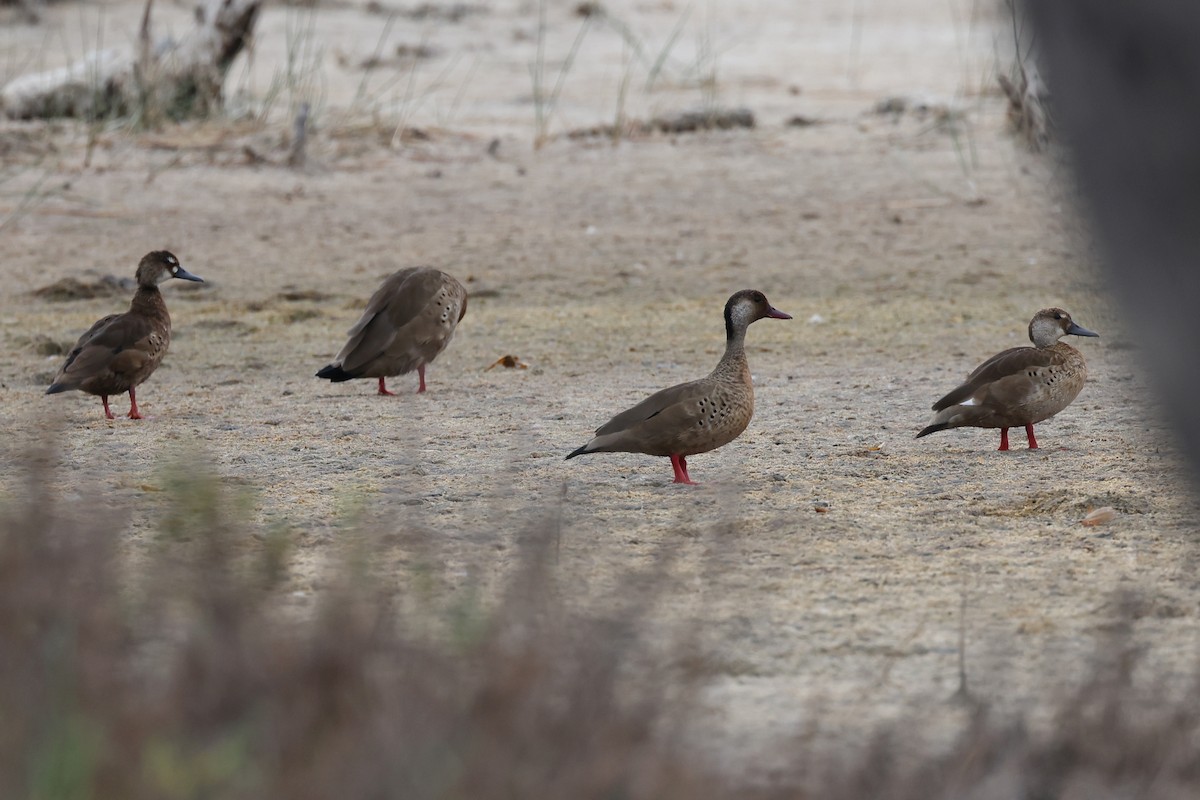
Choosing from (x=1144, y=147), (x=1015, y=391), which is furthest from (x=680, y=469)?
(x=1144, y=147)

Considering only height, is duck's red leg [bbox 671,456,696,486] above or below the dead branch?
below

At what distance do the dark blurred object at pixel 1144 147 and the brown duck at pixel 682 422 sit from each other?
3168 mm

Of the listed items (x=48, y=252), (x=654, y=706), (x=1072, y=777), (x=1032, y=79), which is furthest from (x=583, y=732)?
(x=1032, y=79)

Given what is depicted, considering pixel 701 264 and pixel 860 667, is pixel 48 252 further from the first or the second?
pixel 860 667

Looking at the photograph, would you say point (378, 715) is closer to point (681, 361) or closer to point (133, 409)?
point (133, 409)

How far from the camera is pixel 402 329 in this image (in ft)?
22.8

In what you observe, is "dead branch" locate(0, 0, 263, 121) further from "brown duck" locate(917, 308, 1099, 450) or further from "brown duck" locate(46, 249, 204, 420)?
"brown duck" locate(917, 308, 1099, 450)

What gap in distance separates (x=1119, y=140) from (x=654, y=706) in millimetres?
967

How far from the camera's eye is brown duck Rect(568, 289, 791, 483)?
518 centimetres

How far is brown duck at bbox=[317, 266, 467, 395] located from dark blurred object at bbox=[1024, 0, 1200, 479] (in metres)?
5.06

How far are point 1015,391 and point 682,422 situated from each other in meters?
1.22

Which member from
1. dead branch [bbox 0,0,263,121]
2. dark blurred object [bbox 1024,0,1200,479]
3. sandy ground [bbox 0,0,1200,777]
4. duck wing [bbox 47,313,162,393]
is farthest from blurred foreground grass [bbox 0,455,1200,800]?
dead branch [bbox 0,0,263,121]

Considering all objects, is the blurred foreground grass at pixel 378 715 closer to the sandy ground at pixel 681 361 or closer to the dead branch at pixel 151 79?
the sandy ground at pixel 681 361

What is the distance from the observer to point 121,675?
2.37 metres
